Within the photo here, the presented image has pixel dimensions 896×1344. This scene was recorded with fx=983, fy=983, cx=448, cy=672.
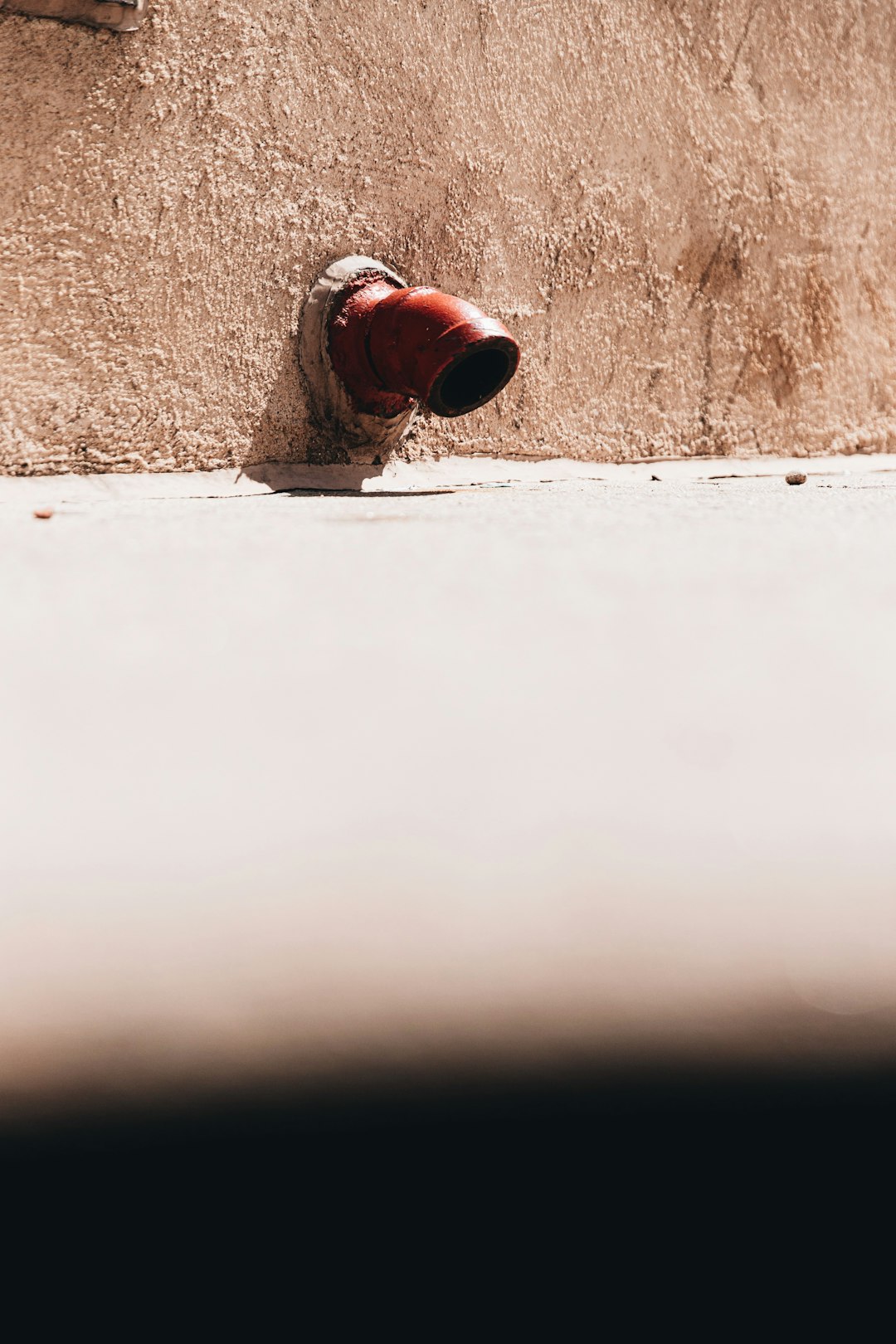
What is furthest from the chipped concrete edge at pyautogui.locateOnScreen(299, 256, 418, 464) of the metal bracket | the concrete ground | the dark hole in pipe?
the concrete ground

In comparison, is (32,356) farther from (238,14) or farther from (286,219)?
(238,14)

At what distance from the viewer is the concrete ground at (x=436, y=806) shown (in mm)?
444

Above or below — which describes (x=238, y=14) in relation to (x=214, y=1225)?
above

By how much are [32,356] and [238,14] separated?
95 cm

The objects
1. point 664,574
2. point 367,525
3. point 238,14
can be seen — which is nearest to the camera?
point 664,574

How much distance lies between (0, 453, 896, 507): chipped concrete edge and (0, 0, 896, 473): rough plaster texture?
40mm

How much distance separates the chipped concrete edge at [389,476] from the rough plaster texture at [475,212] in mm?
40

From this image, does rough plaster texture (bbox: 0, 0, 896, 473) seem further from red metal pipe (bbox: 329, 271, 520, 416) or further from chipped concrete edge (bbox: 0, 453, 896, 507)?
red metal pipe (bbox: 329, 271, 520, 416)

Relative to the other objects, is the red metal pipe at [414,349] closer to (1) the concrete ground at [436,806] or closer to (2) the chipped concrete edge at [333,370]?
(2) the chipped concrete edge at [333,370]

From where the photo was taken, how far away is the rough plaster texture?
83.0 inches

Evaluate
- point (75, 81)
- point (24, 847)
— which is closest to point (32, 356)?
point (75, 81)

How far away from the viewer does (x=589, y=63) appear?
9.35ft

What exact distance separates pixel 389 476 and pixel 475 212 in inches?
30.7

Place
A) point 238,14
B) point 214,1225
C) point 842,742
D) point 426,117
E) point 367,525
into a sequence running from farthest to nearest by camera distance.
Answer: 1. point 426,117
2. point 238,14
3. point 367,525
4. point 842,742
5. point 214,1225
